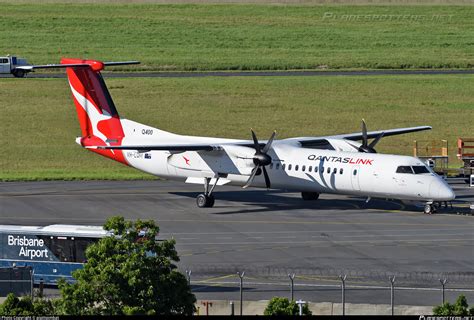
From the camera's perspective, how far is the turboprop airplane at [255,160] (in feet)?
176

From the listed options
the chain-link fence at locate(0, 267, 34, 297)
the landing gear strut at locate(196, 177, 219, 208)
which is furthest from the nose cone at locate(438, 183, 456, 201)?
the chain-link fence at locate(0, 267, 34, 297)

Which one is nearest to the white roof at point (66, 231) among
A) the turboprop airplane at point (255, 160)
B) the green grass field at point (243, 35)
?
the turboprop airplane at point (255, 160)

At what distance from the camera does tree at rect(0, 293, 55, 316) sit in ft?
94.6

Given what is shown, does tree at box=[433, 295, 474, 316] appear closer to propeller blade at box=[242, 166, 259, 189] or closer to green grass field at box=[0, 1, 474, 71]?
propeller blade at box=[242, 166, 259, 189]

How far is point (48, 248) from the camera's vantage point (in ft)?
136

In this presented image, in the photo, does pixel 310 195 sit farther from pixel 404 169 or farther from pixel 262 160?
pixel 404 169

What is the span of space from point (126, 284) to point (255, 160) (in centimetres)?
2617

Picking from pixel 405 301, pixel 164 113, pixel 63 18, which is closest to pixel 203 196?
pixel 405 301

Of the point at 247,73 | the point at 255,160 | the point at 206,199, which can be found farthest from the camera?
the point at 247,73

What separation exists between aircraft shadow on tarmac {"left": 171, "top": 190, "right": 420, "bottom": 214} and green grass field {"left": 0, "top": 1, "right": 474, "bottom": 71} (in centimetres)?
5422

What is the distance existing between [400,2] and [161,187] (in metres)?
97.3

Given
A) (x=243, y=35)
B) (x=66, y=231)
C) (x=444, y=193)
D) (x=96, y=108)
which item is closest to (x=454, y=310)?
(x=66, y=231)

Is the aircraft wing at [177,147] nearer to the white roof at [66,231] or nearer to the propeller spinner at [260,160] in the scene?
the propeller spinner at [260,160]

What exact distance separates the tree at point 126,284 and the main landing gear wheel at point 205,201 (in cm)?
2638
